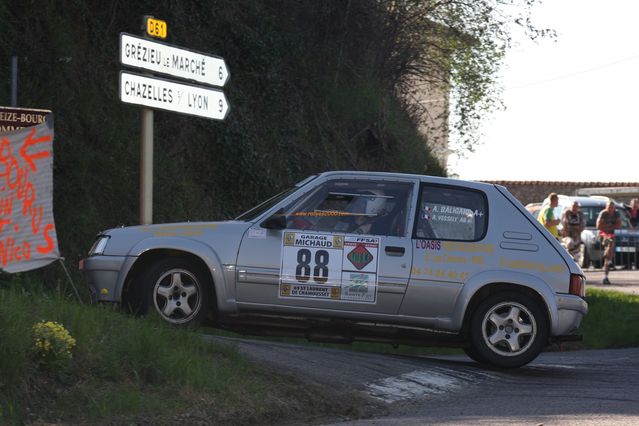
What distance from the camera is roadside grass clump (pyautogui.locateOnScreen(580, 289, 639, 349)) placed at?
48.9 feet

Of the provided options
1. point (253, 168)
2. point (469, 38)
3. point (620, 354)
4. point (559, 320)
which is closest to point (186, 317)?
point (559, 320)

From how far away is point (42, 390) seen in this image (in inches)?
283

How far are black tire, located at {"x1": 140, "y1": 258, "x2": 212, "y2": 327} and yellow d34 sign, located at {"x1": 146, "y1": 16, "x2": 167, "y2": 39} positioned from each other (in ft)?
8.92

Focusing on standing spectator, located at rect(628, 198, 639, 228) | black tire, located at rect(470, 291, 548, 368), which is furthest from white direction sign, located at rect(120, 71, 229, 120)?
standing spectator, located at rect(628, 198, 639, 228)

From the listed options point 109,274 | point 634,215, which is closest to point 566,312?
point 109,274

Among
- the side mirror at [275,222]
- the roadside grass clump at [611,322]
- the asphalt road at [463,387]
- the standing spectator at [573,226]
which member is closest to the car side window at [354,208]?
the side mirror at [275,222]

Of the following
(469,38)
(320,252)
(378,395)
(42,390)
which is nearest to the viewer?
(42,390)

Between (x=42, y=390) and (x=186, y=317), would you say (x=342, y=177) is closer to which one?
(x=186, y=317)

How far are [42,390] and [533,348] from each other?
4.97 metres

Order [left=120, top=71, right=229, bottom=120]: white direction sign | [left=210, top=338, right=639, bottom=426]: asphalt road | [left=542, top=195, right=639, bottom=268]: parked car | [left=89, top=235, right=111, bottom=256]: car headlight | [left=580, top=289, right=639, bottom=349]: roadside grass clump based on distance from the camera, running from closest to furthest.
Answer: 1. [left=210, top=338, right=639, bottom=426]: asphalt road
2. [left=89, top=235, right=111, bottom=256]: car headlight
3. [left=120, top=71, right=229, bottom=120]: white direction sign
4. [left=580, top=289, right=639, bottom=349]: roadside grass clump
5. [left=542, top=195, right=639, bottom=268]: parked car

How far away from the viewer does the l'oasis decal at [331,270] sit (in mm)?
10648

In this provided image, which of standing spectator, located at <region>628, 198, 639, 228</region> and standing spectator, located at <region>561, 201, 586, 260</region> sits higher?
standing spectator, located at <region>628, 198, 639, 228</region>

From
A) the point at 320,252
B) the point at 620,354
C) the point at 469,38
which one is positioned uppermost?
the point at 469,38

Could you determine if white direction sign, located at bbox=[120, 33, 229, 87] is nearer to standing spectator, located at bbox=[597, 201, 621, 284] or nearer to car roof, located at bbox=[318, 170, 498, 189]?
car roof, located at bbox=[318, 170, 498, 189]
